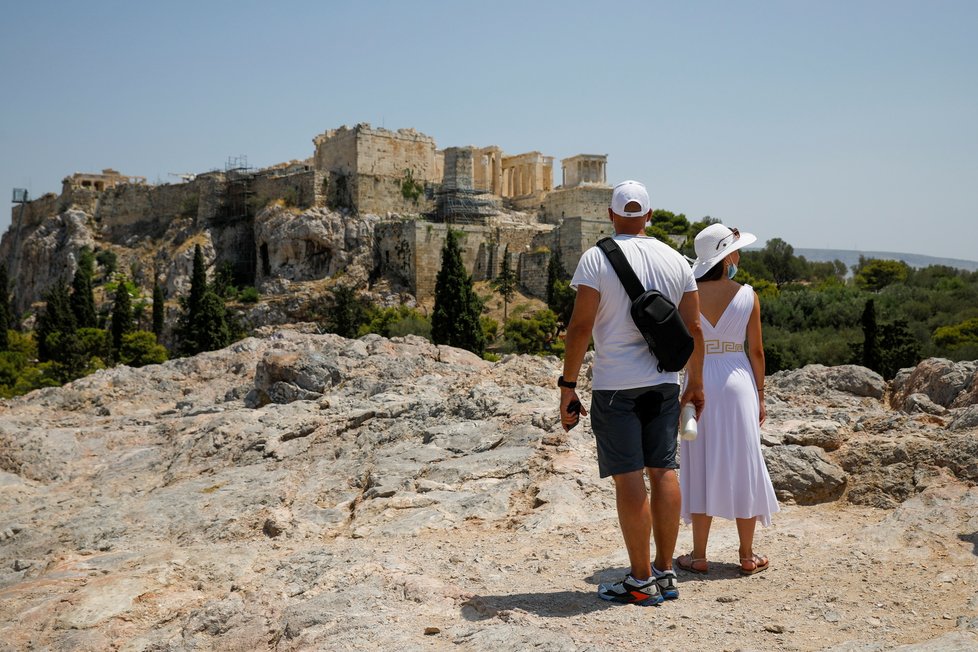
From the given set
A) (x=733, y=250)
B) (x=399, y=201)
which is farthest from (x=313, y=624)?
(x=399, y=201)

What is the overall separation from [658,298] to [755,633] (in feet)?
3.99

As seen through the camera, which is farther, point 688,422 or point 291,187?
point 291,187

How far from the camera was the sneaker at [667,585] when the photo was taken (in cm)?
359

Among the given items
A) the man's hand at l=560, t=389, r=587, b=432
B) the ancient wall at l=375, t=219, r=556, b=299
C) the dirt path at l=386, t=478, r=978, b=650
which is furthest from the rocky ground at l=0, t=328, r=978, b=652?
the ancient wall at l=375, t=219, r=556, b=299

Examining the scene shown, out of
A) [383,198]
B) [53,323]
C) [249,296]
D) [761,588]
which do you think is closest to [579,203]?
[383,198]

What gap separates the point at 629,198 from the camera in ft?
12.2

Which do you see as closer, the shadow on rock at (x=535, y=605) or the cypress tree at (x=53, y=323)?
the shadow on rock at (x=535, y=605)

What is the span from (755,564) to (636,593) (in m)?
0.67

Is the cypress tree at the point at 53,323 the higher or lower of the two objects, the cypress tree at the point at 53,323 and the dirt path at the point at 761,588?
the lower

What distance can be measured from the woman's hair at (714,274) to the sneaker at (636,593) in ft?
4.36

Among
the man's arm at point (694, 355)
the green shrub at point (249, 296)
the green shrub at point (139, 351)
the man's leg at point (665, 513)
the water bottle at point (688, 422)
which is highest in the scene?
the man's arm at point (694, 355)

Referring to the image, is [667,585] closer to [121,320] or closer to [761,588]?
[761,588]

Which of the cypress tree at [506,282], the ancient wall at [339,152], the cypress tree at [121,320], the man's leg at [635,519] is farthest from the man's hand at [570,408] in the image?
the ancient wall at [339,152]

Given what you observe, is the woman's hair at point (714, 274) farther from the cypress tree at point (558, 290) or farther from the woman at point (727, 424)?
A: the cypress tree at point (558, 290)
